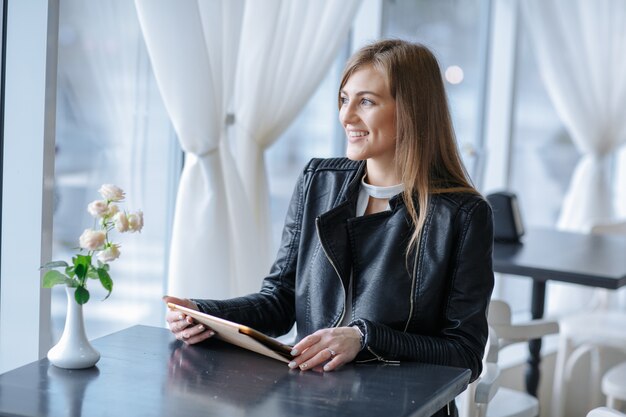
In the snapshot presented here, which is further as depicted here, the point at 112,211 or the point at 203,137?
the point at 203,137

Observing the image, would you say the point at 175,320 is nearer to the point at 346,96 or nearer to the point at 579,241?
the point at 346,96

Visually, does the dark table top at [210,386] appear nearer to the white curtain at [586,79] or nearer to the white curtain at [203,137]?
the white curtain at [203,137]

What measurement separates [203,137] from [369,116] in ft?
2.61

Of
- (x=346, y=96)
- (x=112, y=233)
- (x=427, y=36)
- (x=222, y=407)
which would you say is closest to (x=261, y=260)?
(x=112, y=233)

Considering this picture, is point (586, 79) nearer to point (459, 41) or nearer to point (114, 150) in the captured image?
point (459, 41)

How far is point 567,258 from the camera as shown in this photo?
11.1 feet

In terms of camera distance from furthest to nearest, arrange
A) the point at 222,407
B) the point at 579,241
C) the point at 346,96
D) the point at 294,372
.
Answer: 1. the point at 579,241
2. the point at 346,96
3. the point at 294,372
4. the point at 222,407

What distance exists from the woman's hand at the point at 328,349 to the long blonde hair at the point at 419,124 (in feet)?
0.93

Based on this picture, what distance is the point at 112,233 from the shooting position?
9.68ft

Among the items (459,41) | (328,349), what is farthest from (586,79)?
(328,349)

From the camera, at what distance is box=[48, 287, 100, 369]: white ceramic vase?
1.69m

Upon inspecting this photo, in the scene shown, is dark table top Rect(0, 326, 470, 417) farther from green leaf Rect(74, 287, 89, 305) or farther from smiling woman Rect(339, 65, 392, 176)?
smiling woman Rect(339, 65, 392, 176)

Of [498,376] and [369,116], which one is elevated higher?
[369,116]

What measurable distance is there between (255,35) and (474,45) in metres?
2.35
